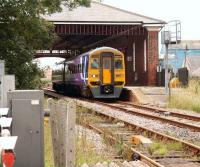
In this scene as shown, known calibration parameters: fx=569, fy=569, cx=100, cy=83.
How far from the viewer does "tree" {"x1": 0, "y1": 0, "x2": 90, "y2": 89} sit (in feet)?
61.5

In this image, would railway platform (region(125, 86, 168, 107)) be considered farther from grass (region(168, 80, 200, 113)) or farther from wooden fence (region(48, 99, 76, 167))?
wooden fence (region(48, 99, 76, 167))

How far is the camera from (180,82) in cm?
3484

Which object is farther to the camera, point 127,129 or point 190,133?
point 127,129

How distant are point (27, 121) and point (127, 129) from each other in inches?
383

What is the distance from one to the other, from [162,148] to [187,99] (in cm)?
1498

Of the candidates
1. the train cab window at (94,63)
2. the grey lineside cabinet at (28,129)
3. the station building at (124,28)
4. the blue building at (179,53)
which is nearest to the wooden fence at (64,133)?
the grey lineside cabinet at (28,129)

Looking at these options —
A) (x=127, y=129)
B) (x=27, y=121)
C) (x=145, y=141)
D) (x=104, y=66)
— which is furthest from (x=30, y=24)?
(x=27, y=121)

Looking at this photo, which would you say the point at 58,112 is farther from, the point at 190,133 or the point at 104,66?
the point at 104,66

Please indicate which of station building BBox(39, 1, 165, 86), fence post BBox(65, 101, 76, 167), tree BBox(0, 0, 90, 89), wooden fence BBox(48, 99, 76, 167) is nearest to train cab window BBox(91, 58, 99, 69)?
station building BBox(39, 1, 165, 86)

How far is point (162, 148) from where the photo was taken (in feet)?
35.3

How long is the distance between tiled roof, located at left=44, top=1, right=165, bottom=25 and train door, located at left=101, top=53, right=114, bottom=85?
9127 millimetres

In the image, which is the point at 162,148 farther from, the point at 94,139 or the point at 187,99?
the point at 187,99

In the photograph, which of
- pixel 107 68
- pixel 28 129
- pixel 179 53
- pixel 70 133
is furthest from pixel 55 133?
pixel 179 53

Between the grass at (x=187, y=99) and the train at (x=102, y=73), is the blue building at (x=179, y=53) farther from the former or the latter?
the grass at (x=187, y=99)
